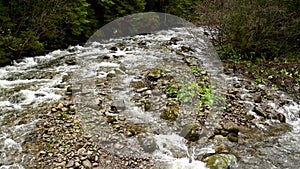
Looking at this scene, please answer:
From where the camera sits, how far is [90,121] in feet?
16.7

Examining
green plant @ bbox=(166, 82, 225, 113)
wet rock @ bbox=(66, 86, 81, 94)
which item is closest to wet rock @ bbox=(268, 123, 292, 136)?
green plant @ bbox=(166, 82, 225, 113)

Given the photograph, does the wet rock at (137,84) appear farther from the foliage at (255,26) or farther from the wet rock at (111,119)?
the foliage at (255,26)

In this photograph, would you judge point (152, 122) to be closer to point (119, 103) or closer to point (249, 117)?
point (119, 103)

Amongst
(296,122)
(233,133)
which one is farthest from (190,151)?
(296,122)

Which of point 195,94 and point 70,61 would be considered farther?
point 70,61

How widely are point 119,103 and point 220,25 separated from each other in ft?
15.8

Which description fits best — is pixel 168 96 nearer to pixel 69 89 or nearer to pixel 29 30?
pixel 69 89

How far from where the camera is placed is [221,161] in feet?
13.2

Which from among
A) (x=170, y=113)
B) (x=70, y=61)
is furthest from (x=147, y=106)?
(x=70, y=61)

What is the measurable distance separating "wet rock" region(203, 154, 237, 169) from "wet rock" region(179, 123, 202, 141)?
65cm

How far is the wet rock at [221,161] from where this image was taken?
396 centimetres

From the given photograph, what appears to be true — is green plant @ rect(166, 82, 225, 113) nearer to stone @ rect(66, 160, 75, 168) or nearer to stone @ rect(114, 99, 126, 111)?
stone @ rect(114, 99, 126, 111)

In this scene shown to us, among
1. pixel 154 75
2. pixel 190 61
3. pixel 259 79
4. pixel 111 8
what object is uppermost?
pixel 111 8

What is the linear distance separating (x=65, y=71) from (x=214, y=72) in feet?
14.7
